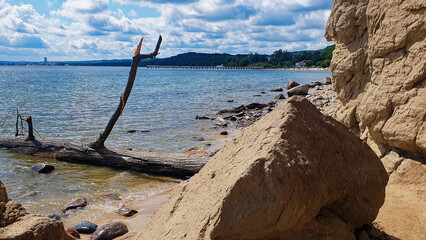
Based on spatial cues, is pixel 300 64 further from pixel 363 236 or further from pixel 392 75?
pixel 363 236

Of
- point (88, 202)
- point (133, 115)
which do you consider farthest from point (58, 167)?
point (133, 115)

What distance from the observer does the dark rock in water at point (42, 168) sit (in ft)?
35.9

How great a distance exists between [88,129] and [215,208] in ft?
53.7

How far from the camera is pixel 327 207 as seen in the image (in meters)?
4.05

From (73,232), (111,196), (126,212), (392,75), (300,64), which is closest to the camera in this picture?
(73,232)

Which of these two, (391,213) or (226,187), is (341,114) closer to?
(391,213)

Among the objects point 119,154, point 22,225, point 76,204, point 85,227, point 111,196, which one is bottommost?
point 111,196

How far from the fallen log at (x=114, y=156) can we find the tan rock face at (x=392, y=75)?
470 cm

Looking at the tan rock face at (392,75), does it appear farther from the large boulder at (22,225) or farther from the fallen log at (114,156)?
the large boulder at (22,225)

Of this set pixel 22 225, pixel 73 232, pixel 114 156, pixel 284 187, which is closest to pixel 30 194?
pixel 114 156

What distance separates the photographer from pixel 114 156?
38.0 ft

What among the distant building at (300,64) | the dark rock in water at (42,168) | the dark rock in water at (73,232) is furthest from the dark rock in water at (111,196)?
the distant building at (300,64)

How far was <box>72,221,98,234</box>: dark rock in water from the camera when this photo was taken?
6.95 meters

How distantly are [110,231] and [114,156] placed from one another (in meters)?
5.11
